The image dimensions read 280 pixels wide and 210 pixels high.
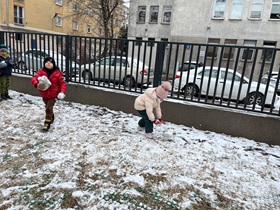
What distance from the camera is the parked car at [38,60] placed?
5.55 meters

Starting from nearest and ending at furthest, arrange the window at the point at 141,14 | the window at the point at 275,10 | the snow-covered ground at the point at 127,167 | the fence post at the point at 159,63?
the snow-covered ground at the point at 127,167 < the fence post at the point at 159,63 < the window at the point at 275,10 < the window at the point at 141,14

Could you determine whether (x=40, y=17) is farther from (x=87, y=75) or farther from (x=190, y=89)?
(x=190, y=89)

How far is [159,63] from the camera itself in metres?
4.59

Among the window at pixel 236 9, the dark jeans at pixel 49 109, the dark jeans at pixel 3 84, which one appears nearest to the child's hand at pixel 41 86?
the dark jeans at pixel 49 109

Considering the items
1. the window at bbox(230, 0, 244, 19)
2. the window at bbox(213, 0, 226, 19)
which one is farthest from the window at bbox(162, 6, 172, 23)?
the window at bbox(230, 0, 244, 19)

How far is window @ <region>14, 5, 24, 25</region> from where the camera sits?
88.9ft

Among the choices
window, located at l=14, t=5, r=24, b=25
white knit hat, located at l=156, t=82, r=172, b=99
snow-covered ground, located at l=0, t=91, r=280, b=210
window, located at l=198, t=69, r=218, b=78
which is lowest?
snow-covered ground, located at l=0, t=91, r=280, b=210

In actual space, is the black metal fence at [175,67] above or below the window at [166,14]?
below

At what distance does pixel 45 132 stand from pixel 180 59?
121 inches

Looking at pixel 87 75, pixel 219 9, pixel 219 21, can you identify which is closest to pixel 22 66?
pixel 87 75

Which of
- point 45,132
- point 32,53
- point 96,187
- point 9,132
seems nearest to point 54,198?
point 96,187

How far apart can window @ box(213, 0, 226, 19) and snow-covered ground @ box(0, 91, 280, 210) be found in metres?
20.0

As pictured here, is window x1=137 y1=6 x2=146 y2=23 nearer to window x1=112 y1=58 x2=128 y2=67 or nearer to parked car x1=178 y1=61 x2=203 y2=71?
window x1=112 y1=58 x2=128 y2=67

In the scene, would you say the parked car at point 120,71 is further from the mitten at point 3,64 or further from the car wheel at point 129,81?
the mitten at point 3,64
